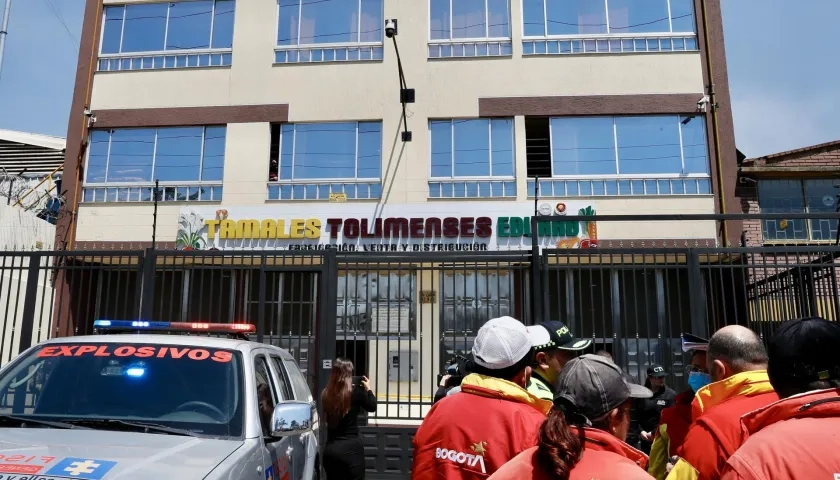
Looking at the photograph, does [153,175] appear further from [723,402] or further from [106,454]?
[723,402]

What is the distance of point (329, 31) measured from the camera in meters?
16.4

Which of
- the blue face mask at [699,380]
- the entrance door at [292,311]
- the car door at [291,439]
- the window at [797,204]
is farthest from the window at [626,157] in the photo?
the blue face mask at [699,380]

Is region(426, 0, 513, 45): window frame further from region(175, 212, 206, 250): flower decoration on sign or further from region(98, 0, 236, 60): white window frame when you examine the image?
region(175, 212, 206, 250): flower decoration on sign

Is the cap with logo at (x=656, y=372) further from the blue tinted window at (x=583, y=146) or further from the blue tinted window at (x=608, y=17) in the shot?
the blue tinted window at (x=608, y=17)

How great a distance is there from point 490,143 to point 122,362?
12.7 meters

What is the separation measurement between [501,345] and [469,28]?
48.2 feet

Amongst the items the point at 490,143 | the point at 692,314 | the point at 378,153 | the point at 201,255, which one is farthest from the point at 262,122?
the point at 692,314

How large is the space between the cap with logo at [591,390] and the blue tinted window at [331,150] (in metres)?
13.7

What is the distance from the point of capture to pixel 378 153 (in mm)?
15594

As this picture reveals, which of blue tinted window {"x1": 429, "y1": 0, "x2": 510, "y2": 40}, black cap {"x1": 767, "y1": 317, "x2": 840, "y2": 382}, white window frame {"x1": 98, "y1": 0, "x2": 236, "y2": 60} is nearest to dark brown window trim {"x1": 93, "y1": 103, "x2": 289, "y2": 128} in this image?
white window frame {"x1": 98, "y1": 0, "x2": 236, "y2": 60}

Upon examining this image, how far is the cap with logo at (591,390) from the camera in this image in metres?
1.94

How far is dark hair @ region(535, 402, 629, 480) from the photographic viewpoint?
5.65 feet

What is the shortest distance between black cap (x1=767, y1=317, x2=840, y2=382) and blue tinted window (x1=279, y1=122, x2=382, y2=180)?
13.9 meters

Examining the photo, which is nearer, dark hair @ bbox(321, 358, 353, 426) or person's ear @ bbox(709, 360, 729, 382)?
person's ear @ bbox(709, 360, 729, 382)
